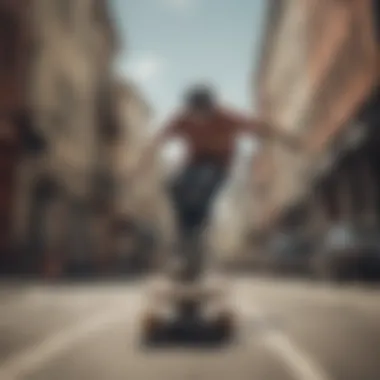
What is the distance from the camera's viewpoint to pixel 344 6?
12.2 metres

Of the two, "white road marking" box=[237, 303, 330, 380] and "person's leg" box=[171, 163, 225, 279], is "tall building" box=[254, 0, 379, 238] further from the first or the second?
"person's leg" box=[171, 163, 225, 279]

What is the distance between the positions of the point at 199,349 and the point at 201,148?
36.8 inches

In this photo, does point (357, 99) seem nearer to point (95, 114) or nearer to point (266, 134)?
point (95, 114)

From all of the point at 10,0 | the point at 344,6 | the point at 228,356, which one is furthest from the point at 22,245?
the point at 344,6

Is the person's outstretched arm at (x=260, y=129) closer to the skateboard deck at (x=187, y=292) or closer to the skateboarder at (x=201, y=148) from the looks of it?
the skateboarder at (x=201, y=148)

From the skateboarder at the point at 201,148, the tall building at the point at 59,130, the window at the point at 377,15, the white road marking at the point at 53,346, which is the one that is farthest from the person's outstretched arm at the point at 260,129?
the window at the point at 377,15

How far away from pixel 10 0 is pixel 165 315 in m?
8.53

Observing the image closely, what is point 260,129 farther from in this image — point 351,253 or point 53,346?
point 351,253

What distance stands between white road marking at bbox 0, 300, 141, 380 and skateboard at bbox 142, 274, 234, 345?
45cm

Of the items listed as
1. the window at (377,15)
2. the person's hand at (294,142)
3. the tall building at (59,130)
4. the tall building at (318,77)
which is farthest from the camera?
the tall building at (318,77)

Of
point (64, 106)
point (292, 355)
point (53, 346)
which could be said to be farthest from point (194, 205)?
point (64, 106)

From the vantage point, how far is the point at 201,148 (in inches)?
123

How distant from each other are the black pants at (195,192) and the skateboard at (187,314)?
0.30 meters

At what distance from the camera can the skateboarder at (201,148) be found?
2.98 m
